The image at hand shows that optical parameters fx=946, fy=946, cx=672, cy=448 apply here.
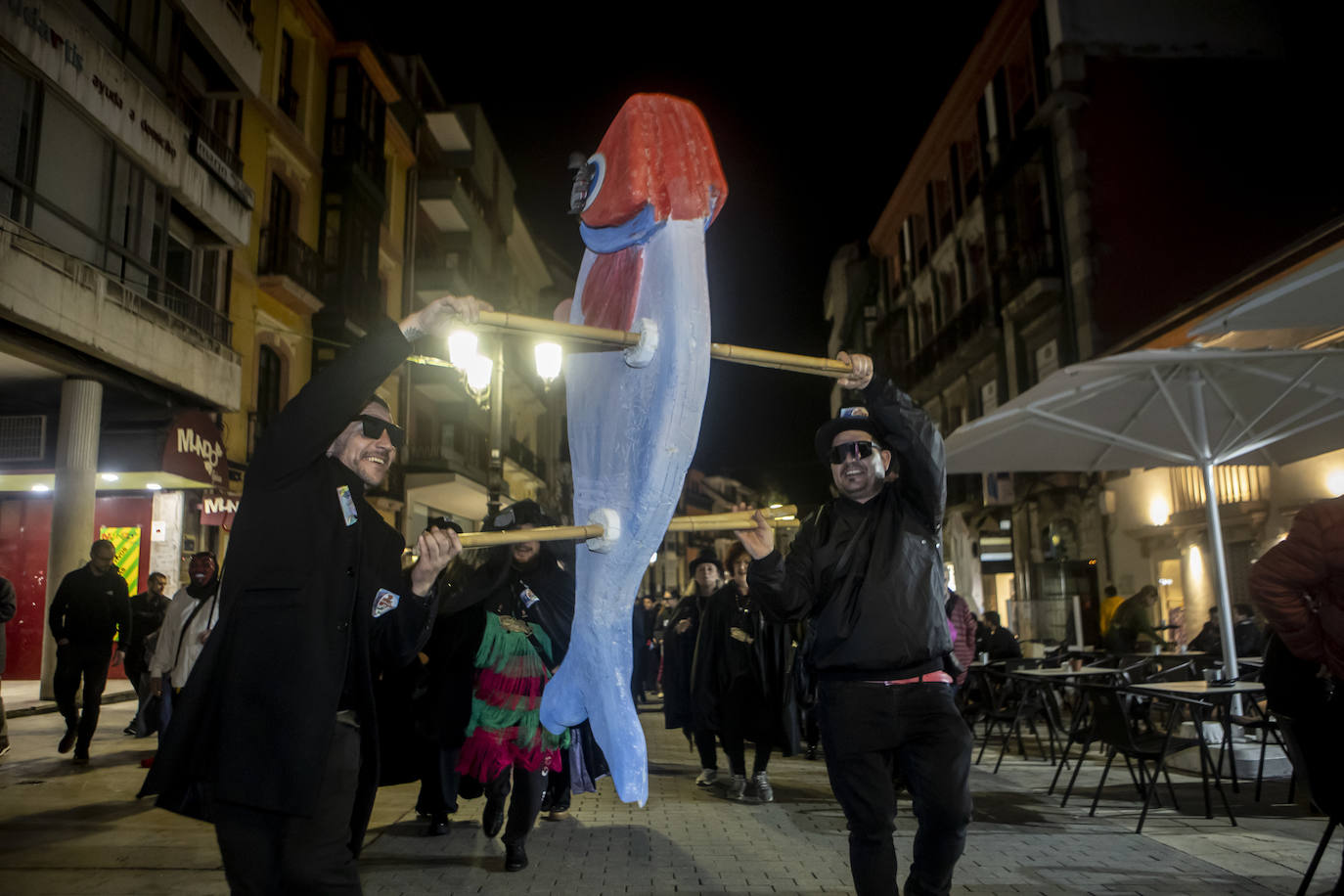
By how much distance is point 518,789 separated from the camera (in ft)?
16.4

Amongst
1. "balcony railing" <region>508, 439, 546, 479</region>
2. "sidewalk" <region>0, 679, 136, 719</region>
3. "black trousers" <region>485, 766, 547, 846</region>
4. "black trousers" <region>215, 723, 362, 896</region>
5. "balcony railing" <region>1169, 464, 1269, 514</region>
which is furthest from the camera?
"balcony railing" <region>508, 439, 546, 479</region>

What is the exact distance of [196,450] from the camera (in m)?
13.8

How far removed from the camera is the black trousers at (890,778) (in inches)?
119

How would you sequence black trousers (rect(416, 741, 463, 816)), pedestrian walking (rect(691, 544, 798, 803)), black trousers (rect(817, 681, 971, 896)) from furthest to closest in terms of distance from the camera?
pedestrian walking (rect(691, 544, 798, 803))
black trousers (rect(416, 741, 463, 816))
black trousers (rect(817, 681, 971, 896))

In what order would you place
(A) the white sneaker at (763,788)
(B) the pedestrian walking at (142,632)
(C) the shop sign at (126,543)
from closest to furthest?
(A) the white sneaker at (763,788)
(B) the pedestrian walking at (142,632)
(C) the shop sign at (126,543)

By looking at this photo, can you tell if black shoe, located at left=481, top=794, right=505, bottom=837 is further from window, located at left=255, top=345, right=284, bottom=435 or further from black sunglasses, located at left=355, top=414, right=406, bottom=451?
window, located at left=255, top=345, right=284, bottom=435

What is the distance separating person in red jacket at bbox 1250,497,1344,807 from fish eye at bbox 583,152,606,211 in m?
2.92

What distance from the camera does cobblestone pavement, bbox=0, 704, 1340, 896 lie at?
15.2ft

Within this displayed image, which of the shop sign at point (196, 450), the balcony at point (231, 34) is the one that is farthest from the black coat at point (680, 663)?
the balcony at point (231, 34)

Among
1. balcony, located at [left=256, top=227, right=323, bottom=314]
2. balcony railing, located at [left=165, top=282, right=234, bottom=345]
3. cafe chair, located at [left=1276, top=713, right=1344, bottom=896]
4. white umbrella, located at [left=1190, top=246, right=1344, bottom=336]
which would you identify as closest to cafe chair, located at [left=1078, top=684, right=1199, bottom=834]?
cafe chair, located at [left=1276, top=713, right=1344, bottom=896]

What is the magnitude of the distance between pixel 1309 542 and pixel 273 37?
19.2m

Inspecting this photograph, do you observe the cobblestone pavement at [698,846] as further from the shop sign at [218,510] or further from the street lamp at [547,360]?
the shop sign at [218,510]

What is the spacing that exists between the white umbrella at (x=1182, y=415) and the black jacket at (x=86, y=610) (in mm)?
7761

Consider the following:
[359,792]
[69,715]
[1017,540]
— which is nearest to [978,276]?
[1017,540]
